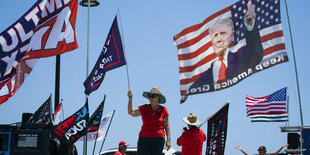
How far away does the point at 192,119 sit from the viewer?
9.51 meters

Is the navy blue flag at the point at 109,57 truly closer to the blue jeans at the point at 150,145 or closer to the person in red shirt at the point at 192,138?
the person in red shirt at the point at 192,138

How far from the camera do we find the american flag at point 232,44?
12633mm

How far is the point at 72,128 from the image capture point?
38.0 feet

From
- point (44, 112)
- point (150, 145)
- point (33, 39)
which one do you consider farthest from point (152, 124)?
point (44, 112)

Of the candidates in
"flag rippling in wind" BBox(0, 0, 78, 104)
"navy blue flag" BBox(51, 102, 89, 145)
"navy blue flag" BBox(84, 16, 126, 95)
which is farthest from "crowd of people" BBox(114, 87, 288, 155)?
"flag rippling in wind" BBox(0, 0, 78, 104)

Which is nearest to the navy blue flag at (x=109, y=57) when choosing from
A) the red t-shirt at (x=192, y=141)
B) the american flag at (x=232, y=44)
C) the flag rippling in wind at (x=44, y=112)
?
the american flag at (x=232, y=44)

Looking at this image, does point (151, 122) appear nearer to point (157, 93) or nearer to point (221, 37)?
point (157, 93)

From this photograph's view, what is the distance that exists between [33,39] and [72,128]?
3.97 meters

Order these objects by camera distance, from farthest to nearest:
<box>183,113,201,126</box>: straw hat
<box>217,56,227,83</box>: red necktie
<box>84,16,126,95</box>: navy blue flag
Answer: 1. <box>217,56,227,83</box>: red necktie
2. <box>84,16,126,95</box>: navy blue flag
3. <box>183,113,201,126</box>: straw hat

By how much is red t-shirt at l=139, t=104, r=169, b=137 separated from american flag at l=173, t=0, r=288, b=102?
504 centimetres

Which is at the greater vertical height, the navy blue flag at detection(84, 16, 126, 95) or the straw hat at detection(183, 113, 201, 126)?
the navy blue flag at detection(84, 16, 126, 95)

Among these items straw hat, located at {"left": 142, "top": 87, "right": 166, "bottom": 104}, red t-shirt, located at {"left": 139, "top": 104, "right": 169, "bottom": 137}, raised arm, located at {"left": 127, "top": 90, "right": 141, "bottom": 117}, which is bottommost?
red t-shirt, located at {"left": 139, "top": 104, "right": 169, "bottom": 137}

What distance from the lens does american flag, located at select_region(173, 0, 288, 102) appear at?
12.6m

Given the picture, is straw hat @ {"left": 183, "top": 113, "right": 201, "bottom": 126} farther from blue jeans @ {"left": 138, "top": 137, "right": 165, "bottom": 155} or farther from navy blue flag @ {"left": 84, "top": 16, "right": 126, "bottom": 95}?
navy blue flag @ {"left": 84, "top": 16, "right": 126, "bottom": 95}
